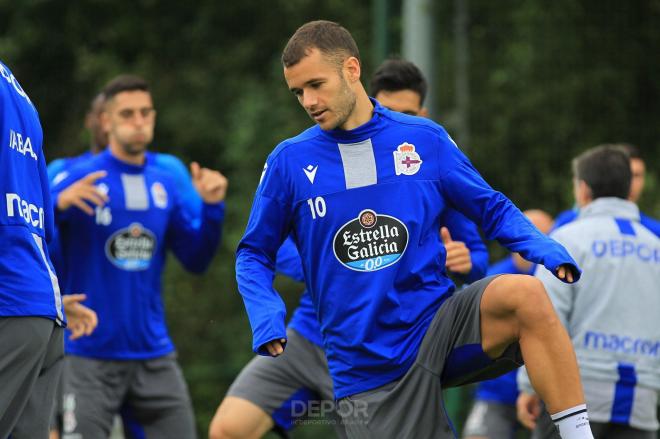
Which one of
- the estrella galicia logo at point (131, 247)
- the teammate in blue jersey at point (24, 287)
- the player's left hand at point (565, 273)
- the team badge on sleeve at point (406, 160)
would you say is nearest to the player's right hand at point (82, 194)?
the estrella galicia logo at point (131, 247)

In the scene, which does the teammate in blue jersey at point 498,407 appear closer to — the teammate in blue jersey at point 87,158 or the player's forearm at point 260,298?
the teammate in blue jersey at point 87,158

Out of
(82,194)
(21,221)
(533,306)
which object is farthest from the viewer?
(82,194)

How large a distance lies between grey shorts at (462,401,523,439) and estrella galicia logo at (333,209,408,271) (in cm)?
413

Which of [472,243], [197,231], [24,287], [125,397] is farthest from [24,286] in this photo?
[197,231]

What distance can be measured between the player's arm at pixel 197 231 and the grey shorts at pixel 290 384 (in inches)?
45.0

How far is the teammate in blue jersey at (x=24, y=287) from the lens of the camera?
14.5 feet

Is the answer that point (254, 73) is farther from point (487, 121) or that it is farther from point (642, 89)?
point (642, 89)

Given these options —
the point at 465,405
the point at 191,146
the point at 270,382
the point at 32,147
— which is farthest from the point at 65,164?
the point at 191,146

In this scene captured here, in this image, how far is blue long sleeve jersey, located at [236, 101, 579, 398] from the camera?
4.65 m

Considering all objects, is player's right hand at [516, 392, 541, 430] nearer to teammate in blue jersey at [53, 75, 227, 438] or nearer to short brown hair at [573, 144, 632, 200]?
short brown hair at [573, 144, 632, 200]

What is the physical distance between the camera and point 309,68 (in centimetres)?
466

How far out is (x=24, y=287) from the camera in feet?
14.7

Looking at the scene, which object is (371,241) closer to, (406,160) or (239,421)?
(406,160)

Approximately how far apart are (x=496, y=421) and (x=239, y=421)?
2947 millimetres
